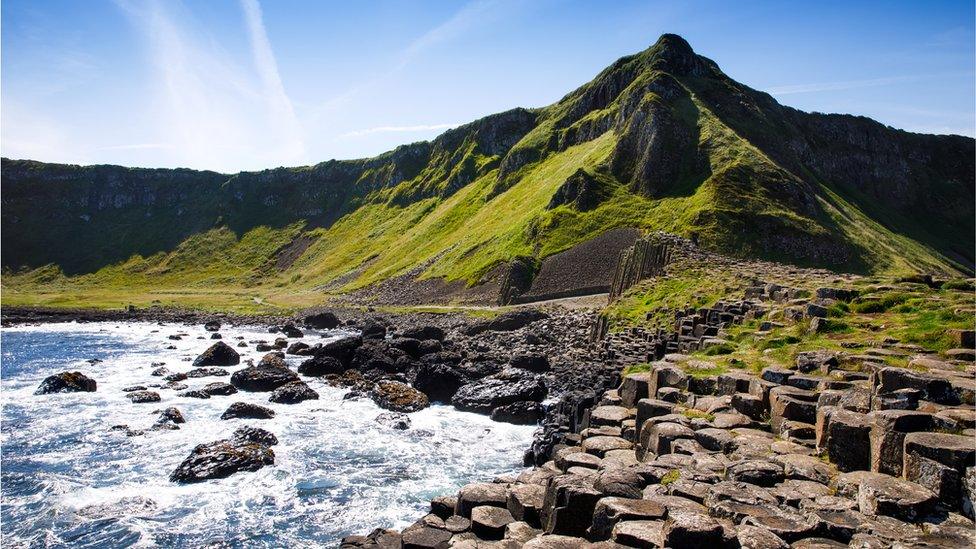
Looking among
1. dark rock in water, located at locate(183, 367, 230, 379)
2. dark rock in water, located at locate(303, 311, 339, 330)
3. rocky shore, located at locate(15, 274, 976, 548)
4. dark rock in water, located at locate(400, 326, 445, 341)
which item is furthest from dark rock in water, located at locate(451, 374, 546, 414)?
dark rock in water, located at locate(303, 311, 339, 330)

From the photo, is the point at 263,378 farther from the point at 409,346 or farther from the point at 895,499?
the point at 895,499

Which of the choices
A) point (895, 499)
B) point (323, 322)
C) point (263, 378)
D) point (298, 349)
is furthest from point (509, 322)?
point (895, 499)

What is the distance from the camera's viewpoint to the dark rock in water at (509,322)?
6231 centimetres

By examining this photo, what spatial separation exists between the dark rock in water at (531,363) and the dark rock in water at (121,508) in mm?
27164

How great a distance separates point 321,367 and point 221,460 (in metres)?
20.7

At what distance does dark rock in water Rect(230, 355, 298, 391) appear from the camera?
129 feet

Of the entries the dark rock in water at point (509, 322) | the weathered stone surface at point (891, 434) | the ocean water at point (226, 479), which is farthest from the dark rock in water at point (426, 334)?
the weathered stone surface at point (891, 434)

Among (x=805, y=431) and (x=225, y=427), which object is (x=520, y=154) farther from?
(x=805, y=431)

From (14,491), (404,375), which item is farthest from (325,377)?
(14,491)

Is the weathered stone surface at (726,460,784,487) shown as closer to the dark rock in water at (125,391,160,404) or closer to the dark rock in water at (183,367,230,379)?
the dark rock in water at (125,391,160,404)

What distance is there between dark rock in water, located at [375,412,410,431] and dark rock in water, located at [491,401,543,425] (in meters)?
5.07

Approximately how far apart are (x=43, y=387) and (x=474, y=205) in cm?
12698

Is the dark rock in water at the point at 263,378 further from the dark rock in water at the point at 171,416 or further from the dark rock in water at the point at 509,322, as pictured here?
the dark rock in water at the point at 509,322

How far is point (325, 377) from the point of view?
142 feet
